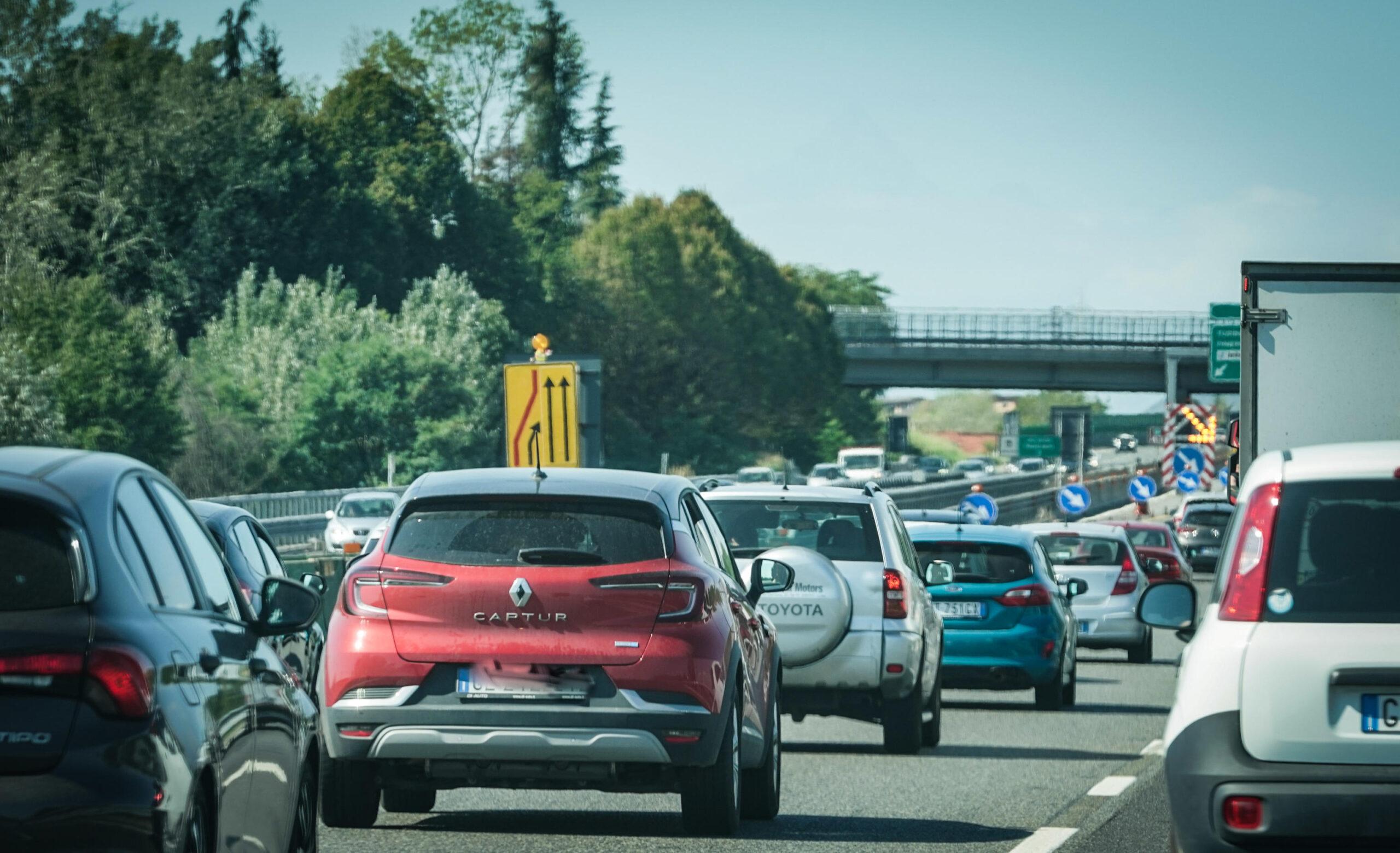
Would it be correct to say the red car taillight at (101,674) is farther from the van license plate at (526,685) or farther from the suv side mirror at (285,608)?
the van license plate at (526,685)

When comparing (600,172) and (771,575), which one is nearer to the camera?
(771,575)

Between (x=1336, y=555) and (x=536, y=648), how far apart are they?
152 inches

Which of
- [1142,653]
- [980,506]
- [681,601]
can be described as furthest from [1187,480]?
[681,601]

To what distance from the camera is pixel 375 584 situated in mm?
9922

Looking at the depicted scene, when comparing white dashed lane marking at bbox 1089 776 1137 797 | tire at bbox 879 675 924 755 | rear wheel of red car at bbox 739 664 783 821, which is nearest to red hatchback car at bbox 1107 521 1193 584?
tire at bbox 879 675 924 755

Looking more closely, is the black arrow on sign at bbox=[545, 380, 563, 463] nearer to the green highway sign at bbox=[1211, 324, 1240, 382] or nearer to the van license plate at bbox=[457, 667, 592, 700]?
the van license plate at bbox=[457, 667, 592, 700]

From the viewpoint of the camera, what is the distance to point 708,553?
34.6ft

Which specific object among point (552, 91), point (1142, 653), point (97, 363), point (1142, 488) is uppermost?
point (552, 91)

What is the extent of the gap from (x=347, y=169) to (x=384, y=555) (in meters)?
81.9

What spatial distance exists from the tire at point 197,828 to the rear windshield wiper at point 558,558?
4.02 m

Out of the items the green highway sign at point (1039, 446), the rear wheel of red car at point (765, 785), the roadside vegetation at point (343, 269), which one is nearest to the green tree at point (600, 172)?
the roadside vegetation at point (343, 269)

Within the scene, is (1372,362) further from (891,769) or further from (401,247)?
(401,247)

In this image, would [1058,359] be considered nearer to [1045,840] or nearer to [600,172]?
[600,172]

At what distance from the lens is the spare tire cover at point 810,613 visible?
14328 mm
